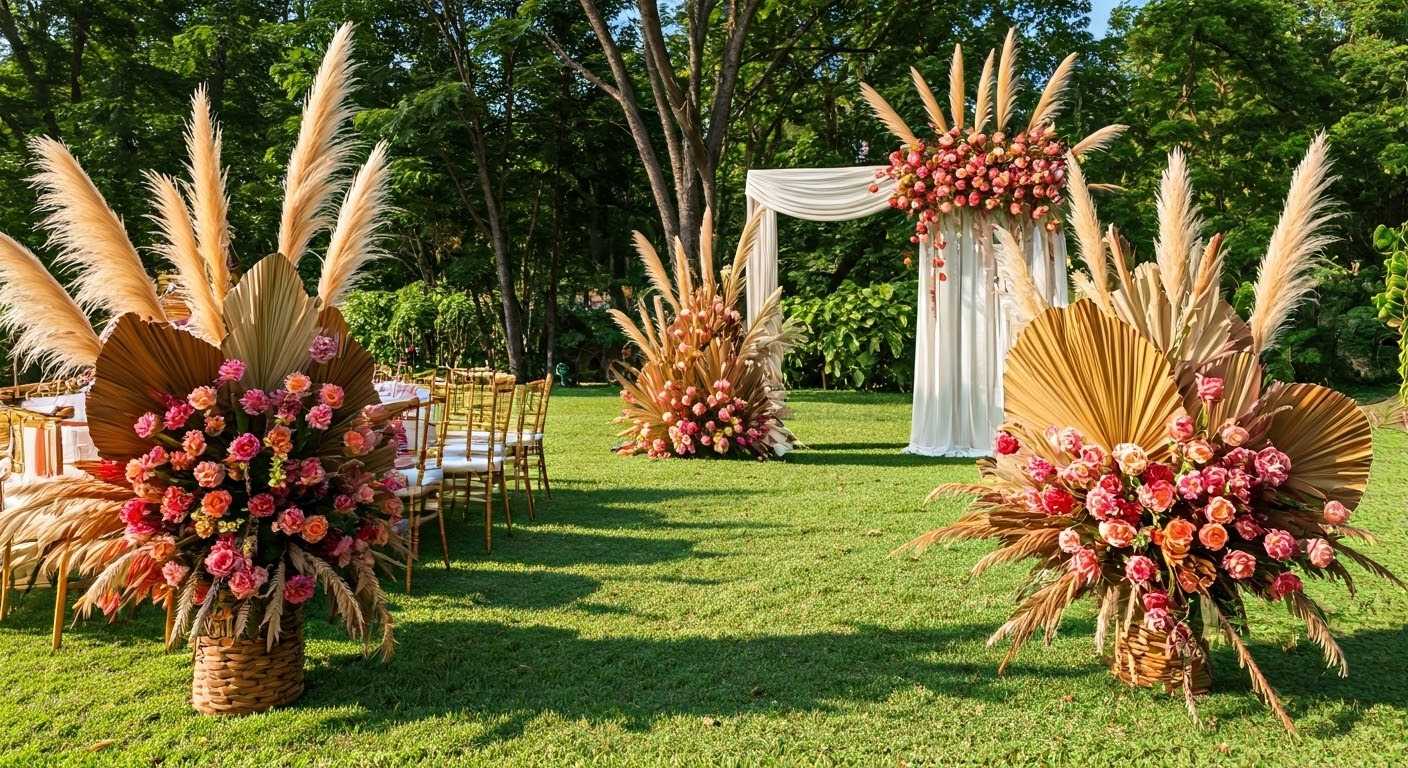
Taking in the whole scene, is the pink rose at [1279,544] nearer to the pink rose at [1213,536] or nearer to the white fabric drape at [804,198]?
the pink rose at [1213,536]

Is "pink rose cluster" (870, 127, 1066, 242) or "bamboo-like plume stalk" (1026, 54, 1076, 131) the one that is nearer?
"bamboo-like plume stalk" (1026, 54, 1076, 131)

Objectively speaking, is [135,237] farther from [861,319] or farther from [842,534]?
[842,534]

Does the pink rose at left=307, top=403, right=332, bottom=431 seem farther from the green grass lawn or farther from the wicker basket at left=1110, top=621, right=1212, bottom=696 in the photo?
the wicker basket at left=1110, top=621, right=1212, bottom=696

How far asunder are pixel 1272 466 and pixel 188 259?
3.07 metres

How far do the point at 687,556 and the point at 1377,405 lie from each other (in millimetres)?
9760

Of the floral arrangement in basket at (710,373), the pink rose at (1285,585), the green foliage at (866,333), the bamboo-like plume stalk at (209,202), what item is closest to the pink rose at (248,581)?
the bamboo-like plume stalk at (209,202)

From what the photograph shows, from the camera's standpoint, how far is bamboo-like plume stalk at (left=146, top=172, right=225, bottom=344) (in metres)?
2.62

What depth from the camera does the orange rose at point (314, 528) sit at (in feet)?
8.53

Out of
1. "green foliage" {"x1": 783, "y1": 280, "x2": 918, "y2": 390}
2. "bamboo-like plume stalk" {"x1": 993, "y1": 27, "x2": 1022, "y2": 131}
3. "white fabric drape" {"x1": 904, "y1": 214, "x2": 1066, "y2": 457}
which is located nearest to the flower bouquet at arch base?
"bamboo-like plume stalk" {"x1": 993, "y1": 27, "x2": 1022, "y2": 131}

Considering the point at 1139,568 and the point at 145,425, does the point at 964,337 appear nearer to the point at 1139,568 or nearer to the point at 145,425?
the point at 1139,568

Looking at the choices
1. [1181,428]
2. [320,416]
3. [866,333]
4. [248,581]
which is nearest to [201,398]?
[320,416]

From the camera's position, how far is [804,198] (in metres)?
8.65

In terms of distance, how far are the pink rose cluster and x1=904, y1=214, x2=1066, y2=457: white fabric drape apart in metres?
0.31

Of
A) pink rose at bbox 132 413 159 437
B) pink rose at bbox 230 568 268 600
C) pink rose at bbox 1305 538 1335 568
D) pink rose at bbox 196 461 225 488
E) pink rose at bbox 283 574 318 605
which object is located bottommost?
pink rose at bbox 283 574 318 605
